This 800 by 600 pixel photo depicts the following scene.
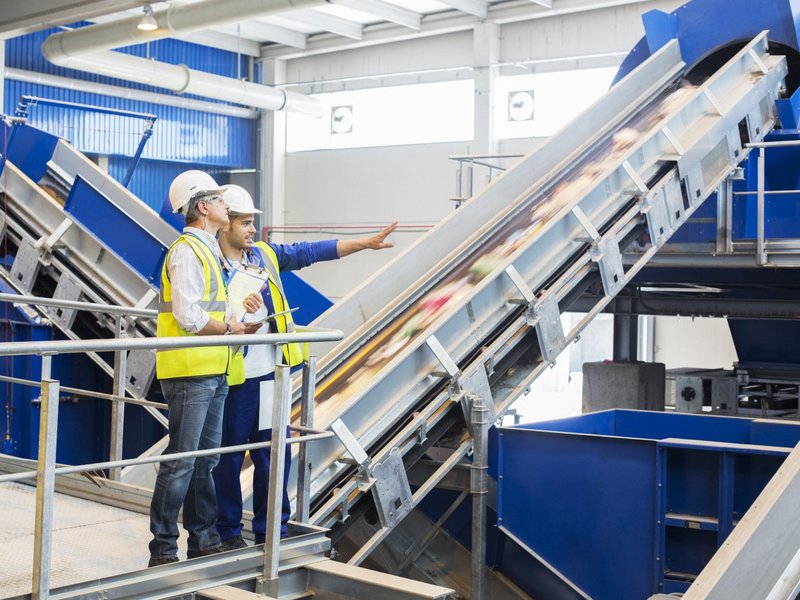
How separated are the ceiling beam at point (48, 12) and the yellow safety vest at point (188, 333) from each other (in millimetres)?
7987

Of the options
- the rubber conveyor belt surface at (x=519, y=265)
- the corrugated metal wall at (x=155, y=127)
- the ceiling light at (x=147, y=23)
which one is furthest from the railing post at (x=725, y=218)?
the corrugated metal wall at (x=155, y=127)

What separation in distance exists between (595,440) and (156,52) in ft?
47.4

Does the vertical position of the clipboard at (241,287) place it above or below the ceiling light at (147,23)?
below

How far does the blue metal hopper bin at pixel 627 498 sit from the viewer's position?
6.05m

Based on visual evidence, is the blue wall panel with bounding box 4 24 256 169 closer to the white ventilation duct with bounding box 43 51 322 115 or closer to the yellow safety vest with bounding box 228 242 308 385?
the white ventilation duct with bounding box 43 51 322 115

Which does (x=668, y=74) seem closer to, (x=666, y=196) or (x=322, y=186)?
(x=666, y=196)

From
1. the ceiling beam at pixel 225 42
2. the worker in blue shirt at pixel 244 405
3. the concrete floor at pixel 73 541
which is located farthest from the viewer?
the ceiling beam at pixel 225 42

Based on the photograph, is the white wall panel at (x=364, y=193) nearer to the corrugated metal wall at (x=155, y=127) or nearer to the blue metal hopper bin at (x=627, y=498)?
the corrugated metal wall at (x=155, y=127)

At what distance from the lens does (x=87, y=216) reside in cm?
799

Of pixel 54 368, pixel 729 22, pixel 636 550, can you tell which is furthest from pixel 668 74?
pixel 54 368

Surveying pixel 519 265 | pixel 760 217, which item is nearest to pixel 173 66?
pixel 760 217

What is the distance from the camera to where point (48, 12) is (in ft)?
37.5

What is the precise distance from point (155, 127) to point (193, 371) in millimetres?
15578

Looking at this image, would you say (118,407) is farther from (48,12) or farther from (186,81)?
(186,81)
